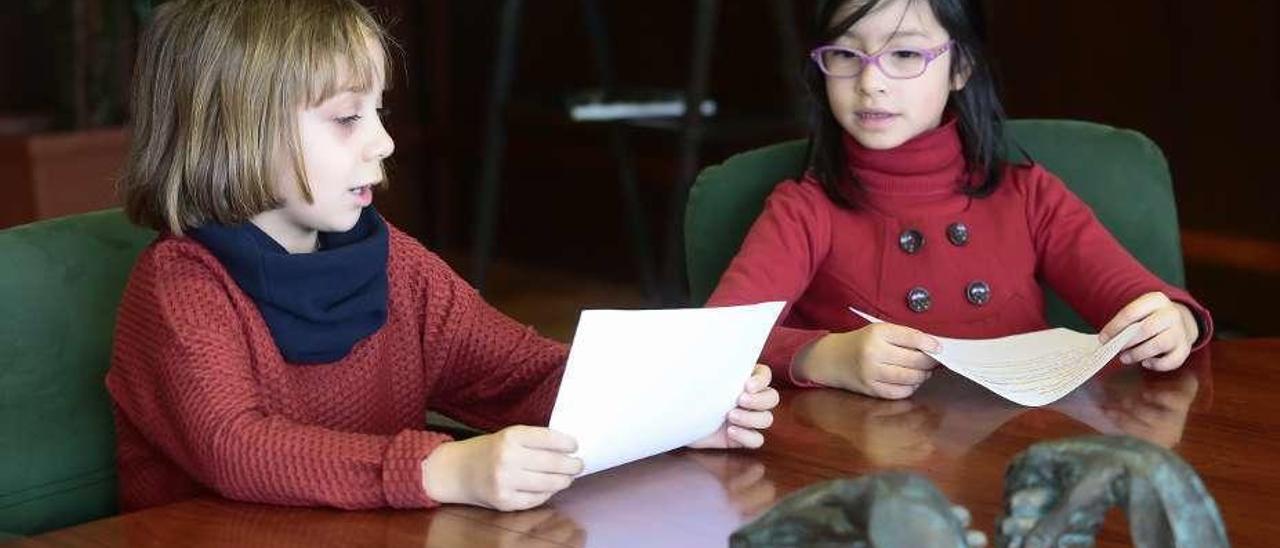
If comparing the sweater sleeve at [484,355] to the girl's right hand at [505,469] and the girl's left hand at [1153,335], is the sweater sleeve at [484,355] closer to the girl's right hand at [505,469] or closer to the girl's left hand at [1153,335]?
the girl's right hand at [505,469]

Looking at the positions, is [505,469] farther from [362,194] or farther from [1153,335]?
[1153,335]

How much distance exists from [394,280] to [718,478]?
1.26 ft

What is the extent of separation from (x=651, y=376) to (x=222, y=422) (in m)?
0.30

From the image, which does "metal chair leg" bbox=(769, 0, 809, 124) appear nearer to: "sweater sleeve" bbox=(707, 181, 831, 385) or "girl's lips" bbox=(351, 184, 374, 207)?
"sweater sleeve" bbox=(707, 181, 831, 385)

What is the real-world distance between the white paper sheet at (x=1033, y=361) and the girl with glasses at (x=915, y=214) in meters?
0.19

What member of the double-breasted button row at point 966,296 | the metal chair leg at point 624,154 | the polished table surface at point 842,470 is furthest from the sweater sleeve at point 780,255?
the metal chair leg at point 624,154

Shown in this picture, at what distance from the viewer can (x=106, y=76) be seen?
14.7 ft

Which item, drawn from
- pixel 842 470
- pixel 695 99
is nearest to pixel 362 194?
pixel 842 470

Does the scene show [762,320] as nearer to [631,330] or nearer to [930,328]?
[631,330]

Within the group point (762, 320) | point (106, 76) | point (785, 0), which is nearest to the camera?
point (762, 320)

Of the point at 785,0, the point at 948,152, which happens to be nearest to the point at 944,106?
the point at 948,152

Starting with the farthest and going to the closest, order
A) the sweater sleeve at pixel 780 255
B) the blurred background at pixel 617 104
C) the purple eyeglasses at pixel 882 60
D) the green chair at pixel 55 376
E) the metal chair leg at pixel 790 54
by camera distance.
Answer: the metal chair leg at pixel 790 54 → the blurred background at pixel 617 104 → the purple eyeglasses at pixel 882 60 → the sweater sleeve at pixel 780 255 → the green chair at pixel 55 376

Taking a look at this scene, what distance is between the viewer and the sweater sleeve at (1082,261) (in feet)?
6.17

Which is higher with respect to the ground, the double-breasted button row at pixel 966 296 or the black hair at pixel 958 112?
the black hair at pixel 958 112
